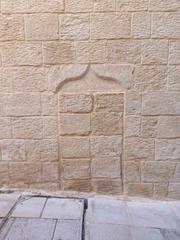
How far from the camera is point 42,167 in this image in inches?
121

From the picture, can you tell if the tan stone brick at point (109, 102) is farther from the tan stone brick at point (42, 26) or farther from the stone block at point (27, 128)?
the tan stone brick at point (42, 26)

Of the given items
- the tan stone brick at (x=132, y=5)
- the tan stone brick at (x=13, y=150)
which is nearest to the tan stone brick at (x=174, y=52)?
the tan stone brick at (x=132, y=5)

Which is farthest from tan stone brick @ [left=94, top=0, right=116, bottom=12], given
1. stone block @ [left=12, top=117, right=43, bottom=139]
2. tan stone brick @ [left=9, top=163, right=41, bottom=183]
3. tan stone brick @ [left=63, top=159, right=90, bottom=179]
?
tan stone brick @ [left=9, top=163, right=41, bottom=183]

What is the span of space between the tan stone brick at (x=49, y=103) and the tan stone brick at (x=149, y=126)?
0.86 m

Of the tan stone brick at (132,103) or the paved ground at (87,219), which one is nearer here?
the paved ground at (87,219)

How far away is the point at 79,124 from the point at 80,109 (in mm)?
148

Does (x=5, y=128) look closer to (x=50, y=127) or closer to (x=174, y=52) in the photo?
(x=50, y=127)

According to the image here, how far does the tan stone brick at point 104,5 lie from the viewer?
9.21 feet

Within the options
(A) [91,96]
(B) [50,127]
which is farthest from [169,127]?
(B) [50,127]

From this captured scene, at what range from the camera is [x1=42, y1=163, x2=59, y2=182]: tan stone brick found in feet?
10.1

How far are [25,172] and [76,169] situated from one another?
1.69 ft

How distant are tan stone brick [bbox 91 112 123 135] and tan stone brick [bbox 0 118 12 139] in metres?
0.82

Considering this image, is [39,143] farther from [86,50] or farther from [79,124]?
[86,50]

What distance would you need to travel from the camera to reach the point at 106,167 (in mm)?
3053
